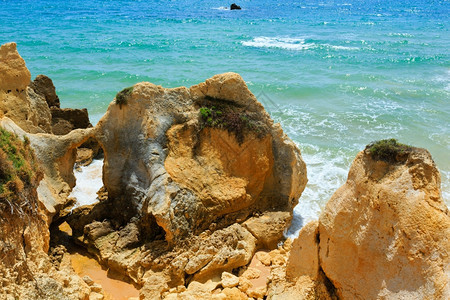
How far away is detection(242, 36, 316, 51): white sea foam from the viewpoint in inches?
1583

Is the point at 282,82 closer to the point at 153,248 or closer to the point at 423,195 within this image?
the point at 153,248

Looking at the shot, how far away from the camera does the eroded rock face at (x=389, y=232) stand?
6535 mm

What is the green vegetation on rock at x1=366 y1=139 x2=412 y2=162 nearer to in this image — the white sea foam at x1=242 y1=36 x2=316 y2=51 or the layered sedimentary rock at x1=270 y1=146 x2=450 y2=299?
the layered sedimentary rock at x1=270 y1=146 x2=450 y2=299

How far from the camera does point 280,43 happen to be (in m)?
41.8

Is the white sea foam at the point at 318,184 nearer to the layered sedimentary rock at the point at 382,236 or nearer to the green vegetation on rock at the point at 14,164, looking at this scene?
the layered sedimentary rock at the point at 382,236

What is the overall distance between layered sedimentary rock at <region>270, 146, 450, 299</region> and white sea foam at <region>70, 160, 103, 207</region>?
8167 millimetres

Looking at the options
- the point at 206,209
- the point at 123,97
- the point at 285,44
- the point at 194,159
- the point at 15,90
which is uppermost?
the point at 285,44

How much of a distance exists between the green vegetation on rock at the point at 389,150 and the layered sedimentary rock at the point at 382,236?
18mm

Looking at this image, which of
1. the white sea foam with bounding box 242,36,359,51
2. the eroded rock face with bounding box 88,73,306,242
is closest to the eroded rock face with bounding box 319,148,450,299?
the eroded rock face with bounding box 88,73,306,242

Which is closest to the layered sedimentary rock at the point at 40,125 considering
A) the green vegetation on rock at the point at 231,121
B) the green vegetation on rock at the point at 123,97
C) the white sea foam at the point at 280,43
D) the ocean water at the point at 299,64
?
the green vegetation on rock at the point at 123,97

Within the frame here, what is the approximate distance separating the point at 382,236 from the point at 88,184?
424 inches

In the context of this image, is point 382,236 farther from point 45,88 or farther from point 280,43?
point 280,43

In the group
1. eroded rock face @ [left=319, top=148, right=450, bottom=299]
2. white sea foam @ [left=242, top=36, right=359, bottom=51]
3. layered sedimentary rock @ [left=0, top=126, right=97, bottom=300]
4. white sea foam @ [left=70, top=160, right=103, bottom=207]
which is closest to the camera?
eroded rock face @ [left=319, top=148, right=450, bottom=299]

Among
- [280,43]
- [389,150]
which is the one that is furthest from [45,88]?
[280,43]
